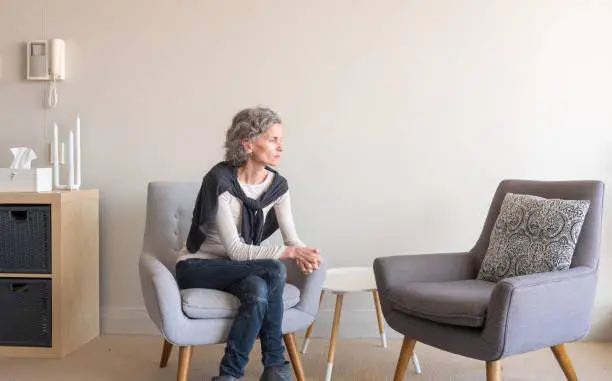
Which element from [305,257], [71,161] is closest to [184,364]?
[305,257]

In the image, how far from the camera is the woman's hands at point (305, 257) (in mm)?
2549

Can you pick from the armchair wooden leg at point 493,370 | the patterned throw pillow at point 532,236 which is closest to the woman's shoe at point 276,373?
the armchair wooden leg at point 493,370

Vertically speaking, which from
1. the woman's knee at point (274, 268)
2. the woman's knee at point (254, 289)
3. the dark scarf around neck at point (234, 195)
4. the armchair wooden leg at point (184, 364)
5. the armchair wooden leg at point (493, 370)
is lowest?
the armchair wooden leg at point (184, 364)

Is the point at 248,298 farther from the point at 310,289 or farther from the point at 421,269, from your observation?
the point at 421,269

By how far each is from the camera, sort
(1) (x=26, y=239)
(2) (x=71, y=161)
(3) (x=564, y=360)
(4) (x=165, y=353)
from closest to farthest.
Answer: (3) (x=564, y=360) → (4) (x=165, y=353) → (1) (x=26, y=239) → (2) (x=71, y=161)

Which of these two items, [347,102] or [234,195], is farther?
[347,102]

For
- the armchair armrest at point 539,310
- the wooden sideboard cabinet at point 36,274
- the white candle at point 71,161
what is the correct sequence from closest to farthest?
the armchair armrest at point 539,310 < the wooden sideboard cabinet at point 36,274 < the white candle at point 71,161

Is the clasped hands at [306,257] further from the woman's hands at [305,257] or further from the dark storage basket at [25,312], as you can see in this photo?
the dark storage basket at [25,312]

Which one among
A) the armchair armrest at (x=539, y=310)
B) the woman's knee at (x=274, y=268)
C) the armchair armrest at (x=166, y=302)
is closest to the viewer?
the armchair armrest at (x=539, y=310)

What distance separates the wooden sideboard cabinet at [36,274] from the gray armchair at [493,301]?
1437 mm

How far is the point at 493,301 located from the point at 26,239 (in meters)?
2.06

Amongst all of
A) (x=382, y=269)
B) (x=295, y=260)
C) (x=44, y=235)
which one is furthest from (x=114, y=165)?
(x=382, y=269)

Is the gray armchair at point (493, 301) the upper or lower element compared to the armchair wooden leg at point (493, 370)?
upper

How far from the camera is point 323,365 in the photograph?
300 cm
